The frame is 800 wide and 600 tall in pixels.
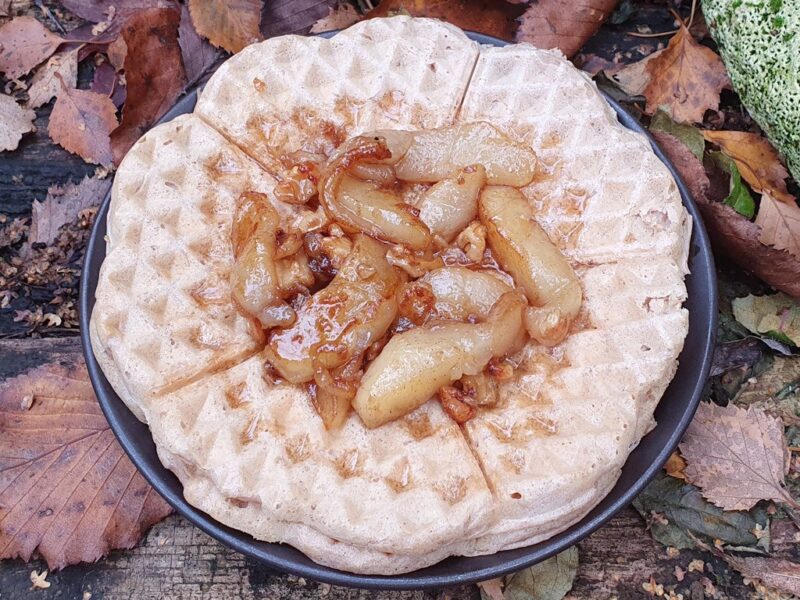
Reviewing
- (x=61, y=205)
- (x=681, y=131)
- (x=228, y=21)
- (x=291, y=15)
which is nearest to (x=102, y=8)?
(x=228, y=21)

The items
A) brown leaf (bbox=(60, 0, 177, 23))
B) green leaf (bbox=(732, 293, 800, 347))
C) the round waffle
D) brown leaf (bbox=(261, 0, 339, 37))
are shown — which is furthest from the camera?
brown leaf (bbox=(60, 0, 177, 23))

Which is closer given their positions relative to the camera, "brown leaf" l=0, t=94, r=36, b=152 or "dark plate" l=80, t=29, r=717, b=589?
"dark plate" l=80, t=29, r=717, b=589

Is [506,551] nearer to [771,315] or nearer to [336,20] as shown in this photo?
[771,315]

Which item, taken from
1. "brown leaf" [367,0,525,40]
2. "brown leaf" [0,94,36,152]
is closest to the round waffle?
"brown leaf" [367,0,525,40]

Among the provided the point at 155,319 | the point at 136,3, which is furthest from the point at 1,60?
the point at 155,319

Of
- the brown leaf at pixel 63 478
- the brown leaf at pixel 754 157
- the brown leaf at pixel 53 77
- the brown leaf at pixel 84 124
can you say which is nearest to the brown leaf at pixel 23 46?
the brown leaf at pixel 53 77

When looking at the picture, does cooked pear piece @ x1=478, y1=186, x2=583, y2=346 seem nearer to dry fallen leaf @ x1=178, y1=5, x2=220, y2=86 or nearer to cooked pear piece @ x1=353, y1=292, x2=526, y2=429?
cooked pear piece @ x1=353, y1=292, x2=526, y2=429

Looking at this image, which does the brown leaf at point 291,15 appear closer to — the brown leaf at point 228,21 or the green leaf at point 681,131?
the brown leaf at point 228,21
